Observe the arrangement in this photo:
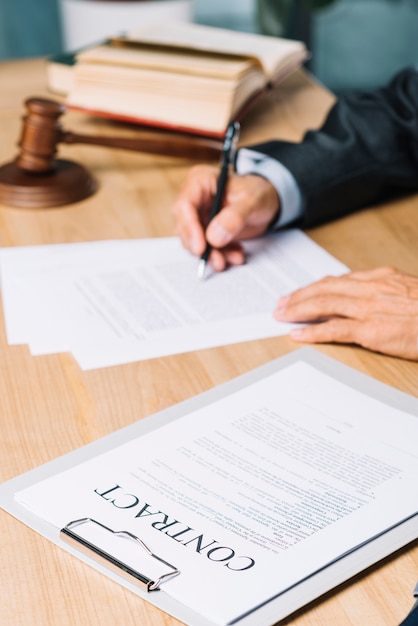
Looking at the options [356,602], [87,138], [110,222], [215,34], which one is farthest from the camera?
[215,34]

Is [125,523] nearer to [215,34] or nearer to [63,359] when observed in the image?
[63,359]

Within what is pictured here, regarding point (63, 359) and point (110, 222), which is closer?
point (63, 359)

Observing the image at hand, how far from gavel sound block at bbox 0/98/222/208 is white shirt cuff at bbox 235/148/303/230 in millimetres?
234

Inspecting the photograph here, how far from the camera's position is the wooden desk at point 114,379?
0.68 metres

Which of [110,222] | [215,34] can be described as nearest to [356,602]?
[110,222]

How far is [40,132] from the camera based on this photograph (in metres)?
1.38

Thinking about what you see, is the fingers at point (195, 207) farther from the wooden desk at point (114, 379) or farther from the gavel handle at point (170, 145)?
the gavel handle at point (170, 145)

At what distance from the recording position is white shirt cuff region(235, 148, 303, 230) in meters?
1.35

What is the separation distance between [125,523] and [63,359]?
304mm

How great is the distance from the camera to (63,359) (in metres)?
1.00

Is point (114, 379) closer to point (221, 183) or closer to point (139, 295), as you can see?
point (139, 295)

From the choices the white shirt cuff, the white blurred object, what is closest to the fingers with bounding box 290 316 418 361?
the white shirt cuff

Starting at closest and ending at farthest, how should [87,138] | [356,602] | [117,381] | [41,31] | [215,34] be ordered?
[356,602] < [117,381] < [87,138] < [215,34] < [41,31]

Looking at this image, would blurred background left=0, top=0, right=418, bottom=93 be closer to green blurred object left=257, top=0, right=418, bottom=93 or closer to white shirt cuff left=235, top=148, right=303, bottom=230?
green blurred object left=257, top=0, right=418, bottom=93
